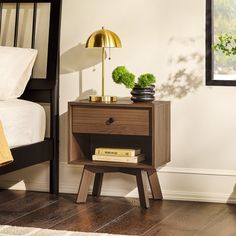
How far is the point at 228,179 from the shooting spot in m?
4.04

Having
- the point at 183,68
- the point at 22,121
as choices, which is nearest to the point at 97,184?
the point at 22,121

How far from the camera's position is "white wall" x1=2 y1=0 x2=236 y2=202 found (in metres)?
4.06

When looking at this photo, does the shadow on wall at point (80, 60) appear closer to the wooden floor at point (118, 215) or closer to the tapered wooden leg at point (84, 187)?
the tapered wooden leg at point (84, 187)

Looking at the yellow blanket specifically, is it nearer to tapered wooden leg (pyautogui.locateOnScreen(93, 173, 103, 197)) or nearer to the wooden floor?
the wooden floor

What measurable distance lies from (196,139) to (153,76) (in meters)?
0.50

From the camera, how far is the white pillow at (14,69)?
13.2 ft

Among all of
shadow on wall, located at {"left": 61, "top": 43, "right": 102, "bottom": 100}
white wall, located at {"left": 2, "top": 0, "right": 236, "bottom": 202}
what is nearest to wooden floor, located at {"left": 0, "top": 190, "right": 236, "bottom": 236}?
white wall, located at {"left": 2, "top": 0, "right": 236, "bottom": 202}

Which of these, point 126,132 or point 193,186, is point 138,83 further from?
point 193,186

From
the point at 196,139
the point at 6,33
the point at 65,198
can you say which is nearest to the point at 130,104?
the point at 196,139

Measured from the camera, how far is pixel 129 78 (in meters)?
3.93

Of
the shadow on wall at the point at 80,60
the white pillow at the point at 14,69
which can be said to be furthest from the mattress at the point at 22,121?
the shadow on wall at the point at 80,60

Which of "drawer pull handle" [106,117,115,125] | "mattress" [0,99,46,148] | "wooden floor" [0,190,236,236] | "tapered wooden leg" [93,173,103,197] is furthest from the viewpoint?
"tapered wooden leg" [93,173,103,197]

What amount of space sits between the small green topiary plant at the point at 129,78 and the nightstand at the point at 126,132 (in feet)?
0.39

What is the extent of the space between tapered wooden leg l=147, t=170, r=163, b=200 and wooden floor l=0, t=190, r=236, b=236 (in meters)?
0.06
